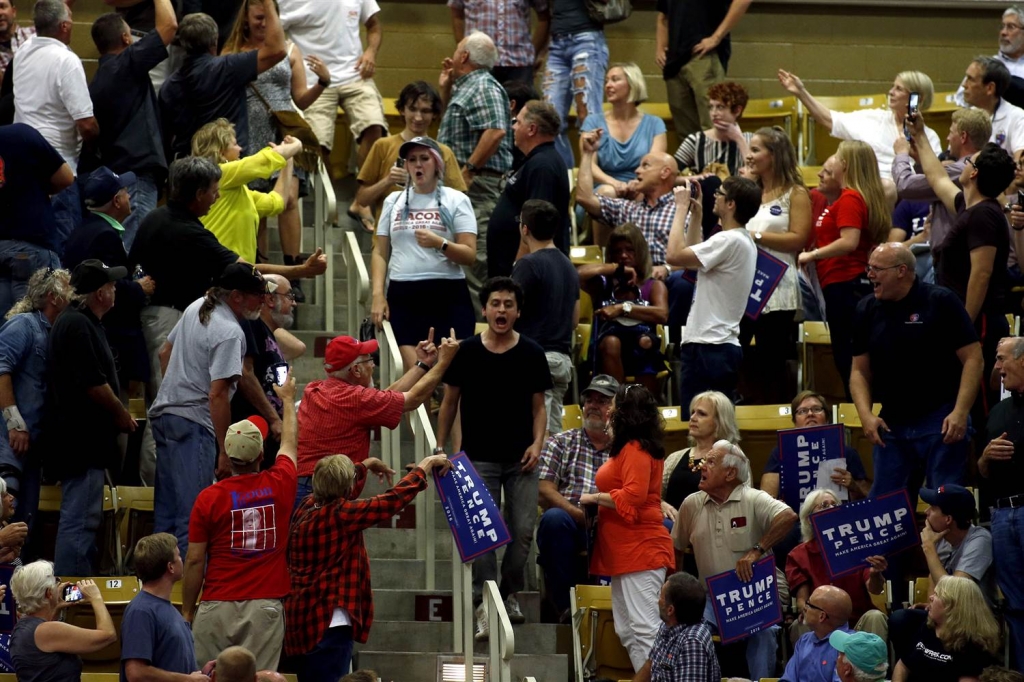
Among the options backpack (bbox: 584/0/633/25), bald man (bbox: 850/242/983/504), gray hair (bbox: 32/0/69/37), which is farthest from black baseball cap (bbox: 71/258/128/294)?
backpack (bbox: 584/0/633/25)

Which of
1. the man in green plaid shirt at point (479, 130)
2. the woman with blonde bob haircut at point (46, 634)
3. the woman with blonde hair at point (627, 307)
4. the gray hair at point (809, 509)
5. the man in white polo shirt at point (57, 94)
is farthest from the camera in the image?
the man in green plaid shirt at point (479, 130)

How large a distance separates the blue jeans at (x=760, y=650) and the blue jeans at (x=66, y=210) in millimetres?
4360

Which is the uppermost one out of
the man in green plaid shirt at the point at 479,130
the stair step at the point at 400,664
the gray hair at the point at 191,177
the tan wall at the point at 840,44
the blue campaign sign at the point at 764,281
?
the tan wall at the point at 840,44

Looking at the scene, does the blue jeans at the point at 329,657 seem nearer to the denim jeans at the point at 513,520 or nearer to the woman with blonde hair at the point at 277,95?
the denim jeans at the point at 513,520

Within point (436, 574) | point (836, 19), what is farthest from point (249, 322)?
point (836, 19)

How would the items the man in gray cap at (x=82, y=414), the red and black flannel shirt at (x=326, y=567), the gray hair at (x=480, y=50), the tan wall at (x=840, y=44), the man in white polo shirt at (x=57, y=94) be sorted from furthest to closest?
the tan wall at (x=840, y=44) → the gray hair at (x=480, y=50) → the man in white polo shirt at (x=57, y=94) → the man in gray cap at (x=82, y=414) → the red and black flannel shirt at (x=326, y=567)

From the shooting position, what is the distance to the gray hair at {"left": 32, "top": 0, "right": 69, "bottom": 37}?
417 inches

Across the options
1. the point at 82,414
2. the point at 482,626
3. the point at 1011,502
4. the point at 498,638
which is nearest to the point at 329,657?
the point at 498,638

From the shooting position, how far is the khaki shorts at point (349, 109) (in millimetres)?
12219

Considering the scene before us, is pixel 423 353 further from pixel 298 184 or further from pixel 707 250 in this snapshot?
pixel 298 184

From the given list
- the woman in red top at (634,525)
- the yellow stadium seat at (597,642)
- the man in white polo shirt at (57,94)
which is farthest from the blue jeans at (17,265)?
the yellow stadium seat at (597,642)

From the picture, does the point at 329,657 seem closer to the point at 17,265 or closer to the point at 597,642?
the point at 597,642

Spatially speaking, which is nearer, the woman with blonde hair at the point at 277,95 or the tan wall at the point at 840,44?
the woman with blonde hair at the point at 277,95

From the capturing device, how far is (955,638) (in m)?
7.88
